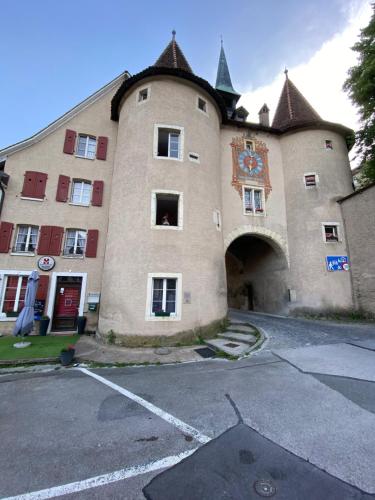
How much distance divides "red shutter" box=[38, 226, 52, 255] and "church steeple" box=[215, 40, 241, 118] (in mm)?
16525

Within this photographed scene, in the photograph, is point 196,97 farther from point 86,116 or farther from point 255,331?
point 255,331

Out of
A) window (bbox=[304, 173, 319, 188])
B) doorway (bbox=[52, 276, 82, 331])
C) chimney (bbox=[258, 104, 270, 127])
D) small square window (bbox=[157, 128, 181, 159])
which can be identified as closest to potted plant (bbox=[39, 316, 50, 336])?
doorway (bbox=[52, 276, 82, 331])

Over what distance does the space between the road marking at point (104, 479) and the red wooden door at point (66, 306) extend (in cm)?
900

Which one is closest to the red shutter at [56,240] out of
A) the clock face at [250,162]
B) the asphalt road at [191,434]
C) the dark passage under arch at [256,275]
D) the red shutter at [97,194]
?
the red shutter at [97,194]

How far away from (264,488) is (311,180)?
1514cm

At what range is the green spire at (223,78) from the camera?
19.6m

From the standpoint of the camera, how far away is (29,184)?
34.8 ft

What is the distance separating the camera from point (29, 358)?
22.3 feet

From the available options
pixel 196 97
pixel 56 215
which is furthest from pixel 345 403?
pixel 196 97

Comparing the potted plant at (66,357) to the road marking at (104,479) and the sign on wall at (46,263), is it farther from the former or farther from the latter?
the sign on wall at (46,263)

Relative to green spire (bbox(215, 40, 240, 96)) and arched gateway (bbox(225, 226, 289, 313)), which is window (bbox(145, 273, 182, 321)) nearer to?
arched gateway (bbox(225, 226, 289, 313))

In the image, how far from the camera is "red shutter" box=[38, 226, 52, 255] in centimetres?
1018

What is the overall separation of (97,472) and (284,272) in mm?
13207

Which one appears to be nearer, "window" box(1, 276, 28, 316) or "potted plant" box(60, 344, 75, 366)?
"potted plant" box(60, 344, 75, 366)
